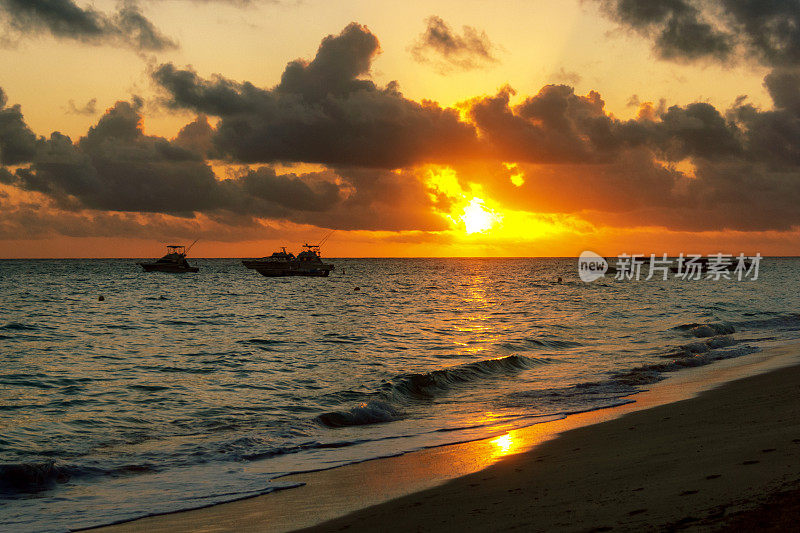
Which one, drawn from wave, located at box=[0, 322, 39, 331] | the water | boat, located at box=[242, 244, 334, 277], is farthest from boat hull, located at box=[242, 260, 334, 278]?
wave, located at box=[0, 322, 39, 331]

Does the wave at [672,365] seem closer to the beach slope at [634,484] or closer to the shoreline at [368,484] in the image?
the shoreline at [368,484]

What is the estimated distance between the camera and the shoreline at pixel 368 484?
7.93 meters

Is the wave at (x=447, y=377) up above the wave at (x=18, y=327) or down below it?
Result: above

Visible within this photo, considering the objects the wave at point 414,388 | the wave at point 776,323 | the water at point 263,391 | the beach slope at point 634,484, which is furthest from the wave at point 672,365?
the wave at point 776,323

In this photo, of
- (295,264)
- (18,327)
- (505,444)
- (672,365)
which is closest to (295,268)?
(295,264)

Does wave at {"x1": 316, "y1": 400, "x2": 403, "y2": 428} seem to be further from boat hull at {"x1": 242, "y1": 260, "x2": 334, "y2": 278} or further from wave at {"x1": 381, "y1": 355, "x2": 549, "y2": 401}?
boat hull at {"x1": 242, "y1": 260, "x2": 334, "y2": 278}

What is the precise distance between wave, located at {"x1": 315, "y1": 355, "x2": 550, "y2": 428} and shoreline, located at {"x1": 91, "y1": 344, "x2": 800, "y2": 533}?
165 inches

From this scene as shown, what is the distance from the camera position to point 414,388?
64.7ft

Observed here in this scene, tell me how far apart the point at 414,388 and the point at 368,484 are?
34.2 feet

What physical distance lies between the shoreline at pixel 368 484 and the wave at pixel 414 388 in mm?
4185

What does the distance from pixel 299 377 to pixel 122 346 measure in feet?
44.0

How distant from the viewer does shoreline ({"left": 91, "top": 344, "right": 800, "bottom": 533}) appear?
793 cm

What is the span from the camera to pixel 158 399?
58.8 feet

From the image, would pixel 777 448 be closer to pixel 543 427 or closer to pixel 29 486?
pixel 543 427
